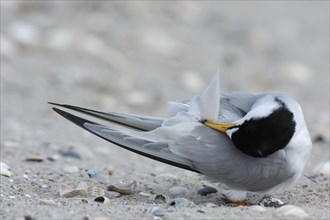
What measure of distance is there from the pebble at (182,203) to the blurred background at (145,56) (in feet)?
5.09

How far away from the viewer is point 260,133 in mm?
2885

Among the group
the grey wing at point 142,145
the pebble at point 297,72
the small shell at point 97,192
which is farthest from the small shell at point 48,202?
the pebble at point 297,72

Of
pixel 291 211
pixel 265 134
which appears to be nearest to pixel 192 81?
pixel 265 134

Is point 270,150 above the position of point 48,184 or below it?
above

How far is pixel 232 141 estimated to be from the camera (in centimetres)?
304

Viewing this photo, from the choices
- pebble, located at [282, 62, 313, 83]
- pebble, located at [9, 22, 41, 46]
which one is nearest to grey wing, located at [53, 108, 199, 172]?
pebble, located at [9, 22, 41, 46]

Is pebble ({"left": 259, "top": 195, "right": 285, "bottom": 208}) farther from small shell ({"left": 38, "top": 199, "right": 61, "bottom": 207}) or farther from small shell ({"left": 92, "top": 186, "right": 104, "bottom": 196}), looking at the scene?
small shell ({"left": 38, "top": 199, "right": 61, "bottom": 207})

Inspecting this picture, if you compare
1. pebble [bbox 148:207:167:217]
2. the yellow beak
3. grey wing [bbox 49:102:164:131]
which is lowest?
pebble [bbox 148:207:167:217]

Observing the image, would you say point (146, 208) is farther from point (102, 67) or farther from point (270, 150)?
point (102, 67)

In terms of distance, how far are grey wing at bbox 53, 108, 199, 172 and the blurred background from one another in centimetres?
126

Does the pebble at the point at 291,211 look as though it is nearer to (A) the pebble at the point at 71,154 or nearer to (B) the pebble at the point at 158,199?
(B) the pebble at the point at 158,199

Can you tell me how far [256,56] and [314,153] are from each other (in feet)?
7.44

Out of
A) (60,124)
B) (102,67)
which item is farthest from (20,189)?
(102,67)

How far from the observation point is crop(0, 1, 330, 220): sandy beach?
3.12 m
